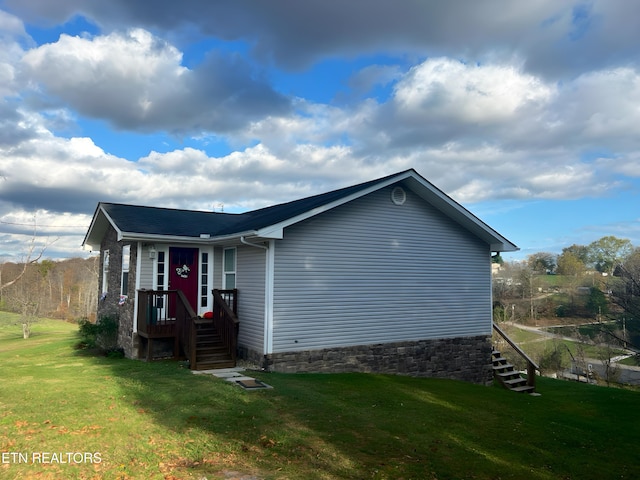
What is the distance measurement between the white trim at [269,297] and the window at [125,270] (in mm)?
4648

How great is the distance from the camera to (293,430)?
5.65 meters

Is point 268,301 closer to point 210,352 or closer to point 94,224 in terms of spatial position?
point 210,352

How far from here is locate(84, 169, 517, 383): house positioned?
10.3 meters

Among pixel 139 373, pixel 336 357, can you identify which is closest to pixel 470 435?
pixel 336 357

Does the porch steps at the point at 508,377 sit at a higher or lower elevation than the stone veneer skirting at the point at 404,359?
lower

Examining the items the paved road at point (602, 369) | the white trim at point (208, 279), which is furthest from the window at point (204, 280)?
the paved road at point (602, 369)

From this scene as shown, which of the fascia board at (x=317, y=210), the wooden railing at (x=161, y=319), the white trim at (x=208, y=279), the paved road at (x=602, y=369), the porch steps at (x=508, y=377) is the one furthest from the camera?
the paved road at (x=602, y=369)

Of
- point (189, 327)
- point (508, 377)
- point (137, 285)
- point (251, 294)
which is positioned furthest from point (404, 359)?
point (137, 285)

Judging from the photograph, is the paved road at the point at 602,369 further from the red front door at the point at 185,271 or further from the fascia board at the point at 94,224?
the fascia board at the point at 94,224

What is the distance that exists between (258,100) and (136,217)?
20.3ft

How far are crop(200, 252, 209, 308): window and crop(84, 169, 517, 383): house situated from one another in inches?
1.2

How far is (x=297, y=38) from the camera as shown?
10.9 m

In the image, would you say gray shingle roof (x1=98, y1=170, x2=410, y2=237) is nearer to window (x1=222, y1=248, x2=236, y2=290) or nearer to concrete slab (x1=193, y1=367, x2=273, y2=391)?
window (x1=222, y1=248, x2=236, y2=290)

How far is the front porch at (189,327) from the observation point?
33.6ft
